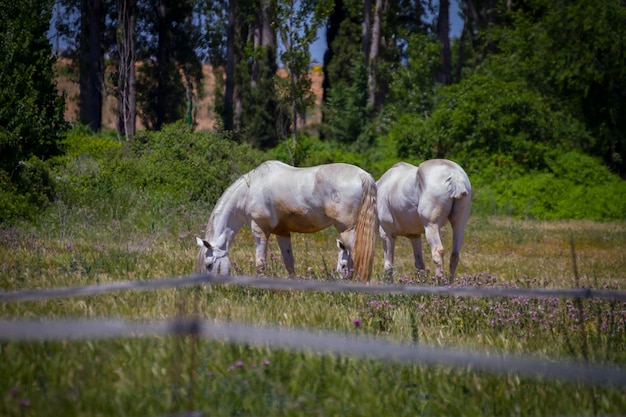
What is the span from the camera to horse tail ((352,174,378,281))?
9367 mm

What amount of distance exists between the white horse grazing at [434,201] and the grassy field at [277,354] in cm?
153

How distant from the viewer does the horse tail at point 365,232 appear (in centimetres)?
937

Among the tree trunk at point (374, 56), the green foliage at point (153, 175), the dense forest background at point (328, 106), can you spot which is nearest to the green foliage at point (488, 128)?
the dense forest background at point (328, 106)

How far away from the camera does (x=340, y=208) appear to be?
9.90 meters

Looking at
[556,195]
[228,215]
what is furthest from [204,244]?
[556,195]

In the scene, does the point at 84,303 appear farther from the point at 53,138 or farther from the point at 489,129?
the point at 489,129

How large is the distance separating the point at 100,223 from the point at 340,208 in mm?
7041

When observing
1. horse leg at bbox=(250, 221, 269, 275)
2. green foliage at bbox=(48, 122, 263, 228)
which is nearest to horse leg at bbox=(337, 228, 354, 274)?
horse leg at bbox=(250, 221, 269, 275)

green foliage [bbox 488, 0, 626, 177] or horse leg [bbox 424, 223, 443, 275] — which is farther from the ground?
green foliage [bbox 488, 0, 626, 177]

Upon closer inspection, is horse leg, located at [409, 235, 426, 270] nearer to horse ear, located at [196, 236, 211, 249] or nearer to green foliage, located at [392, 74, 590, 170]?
horse ear, located at [196, 236, 211, 249]

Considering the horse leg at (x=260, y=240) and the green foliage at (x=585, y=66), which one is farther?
the green foliage at (x=585, y=66)

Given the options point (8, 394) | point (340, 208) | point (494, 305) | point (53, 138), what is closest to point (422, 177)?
point (340, 208)

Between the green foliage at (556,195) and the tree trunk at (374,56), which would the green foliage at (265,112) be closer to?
the tree trunk at (374,56)

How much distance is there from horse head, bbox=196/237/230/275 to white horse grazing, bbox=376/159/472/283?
2.29 m
